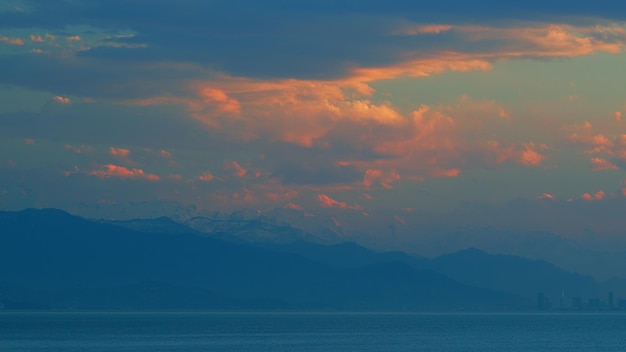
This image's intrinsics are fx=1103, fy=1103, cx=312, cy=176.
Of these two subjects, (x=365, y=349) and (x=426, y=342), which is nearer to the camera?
(x=365, y=349)

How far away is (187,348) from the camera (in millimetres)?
170500

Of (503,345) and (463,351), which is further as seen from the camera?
(503,345)

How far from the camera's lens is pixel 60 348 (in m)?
172

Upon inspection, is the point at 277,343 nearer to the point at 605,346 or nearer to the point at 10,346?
the point at 10,346

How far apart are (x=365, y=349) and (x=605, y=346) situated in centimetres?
4640

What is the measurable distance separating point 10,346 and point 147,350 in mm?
25364

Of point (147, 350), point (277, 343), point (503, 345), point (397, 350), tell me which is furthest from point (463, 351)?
point (147, 350)

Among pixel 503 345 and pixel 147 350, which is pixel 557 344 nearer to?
pixel 503 345

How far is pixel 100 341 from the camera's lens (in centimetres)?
19475

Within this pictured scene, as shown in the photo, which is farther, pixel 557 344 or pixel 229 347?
pixel 557 344

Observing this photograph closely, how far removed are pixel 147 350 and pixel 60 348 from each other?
15.7 meters

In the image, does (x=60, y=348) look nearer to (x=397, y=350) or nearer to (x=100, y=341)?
(x=100, y=341)

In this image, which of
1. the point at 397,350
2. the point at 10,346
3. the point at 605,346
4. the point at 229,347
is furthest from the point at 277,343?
the point at 605,346

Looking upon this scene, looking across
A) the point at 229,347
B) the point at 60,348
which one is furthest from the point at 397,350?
the point at 60,348
